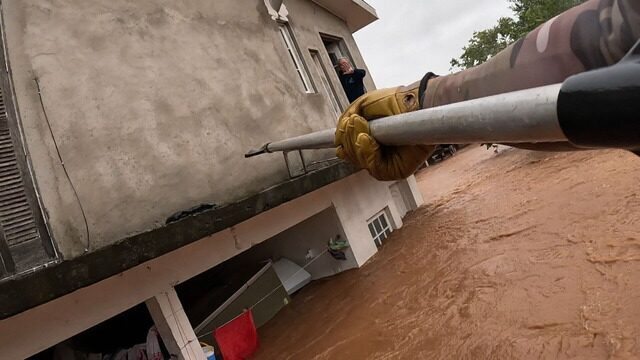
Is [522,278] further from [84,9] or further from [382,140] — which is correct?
[84,9]

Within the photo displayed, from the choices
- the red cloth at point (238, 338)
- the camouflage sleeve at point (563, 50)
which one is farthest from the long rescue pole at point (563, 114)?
the red cloth at point (238, 338)

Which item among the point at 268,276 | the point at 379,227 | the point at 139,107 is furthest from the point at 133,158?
the point at 379,227

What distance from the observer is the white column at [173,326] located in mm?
4492

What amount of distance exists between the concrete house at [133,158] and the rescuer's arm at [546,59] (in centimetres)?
318

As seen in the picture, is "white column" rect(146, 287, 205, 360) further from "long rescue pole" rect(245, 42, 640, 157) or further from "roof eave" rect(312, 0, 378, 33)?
"roof eave" rect(312, 0, 378, 33)

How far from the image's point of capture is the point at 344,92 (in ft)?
30.1

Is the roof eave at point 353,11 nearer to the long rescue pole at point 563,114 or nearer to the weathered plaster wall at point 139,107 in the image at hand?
the weathered plaster wall at point 139,107

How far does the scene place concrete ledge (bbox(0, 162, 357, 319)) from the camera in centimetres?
304

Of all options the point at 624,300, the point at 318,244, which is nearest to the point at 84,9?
the point at 318,244

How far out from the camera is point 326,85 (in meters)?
8.43

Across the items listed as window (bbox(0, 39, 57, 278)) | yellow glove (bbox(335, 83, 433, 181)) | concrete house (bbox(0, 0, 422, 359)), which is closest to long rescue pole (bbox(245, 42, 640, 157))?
yellow glove (bbox(335, 83, 433, 181))

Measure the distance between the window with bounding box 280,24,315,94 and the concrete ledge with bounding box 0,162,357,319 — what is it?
2936 millimetres

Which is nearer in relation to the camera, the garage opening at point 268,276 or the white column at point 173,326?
the white column at point 173,326

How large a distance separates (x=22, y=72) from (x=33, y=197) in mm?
1368
